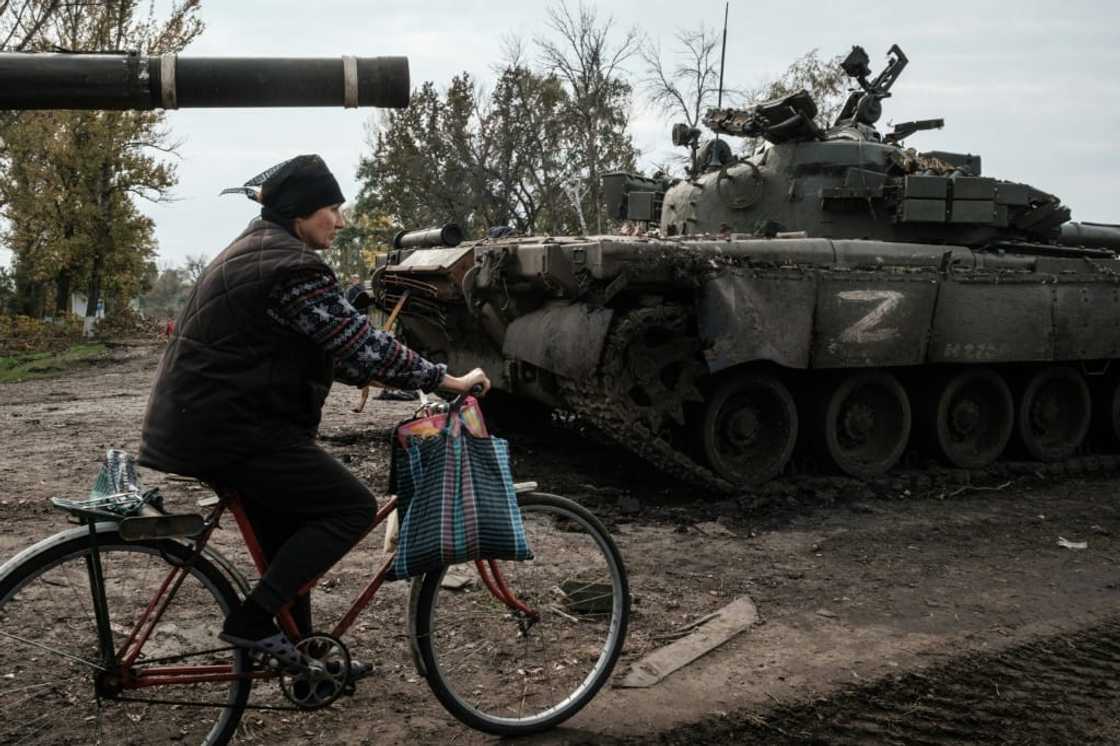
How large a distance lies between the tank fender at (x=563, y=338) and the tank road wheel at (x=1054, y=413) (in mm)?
4158

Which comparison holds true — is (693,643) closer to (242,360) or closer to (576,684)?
(576,684)

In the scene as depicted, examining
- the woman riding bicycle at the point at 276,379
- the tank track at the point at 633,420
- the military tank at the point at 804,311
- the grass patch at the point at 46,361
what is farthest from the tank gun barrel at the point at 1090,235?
the grass patch at the point at 46,361

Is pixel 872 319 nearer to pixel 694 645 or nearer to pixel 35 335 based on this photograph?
pixel 694 645

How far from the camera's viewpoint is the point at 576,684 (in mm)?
3812

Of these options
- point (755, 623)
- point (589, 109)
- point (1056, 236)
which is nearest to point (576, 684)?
point (755, 623)

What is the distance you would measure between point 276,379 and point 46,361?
17.1 metres

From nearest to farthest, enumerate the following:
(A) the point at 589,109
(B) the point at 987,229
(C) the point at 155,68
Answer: (C) the point at 155,68
(B) the point at 987,229
(A) the point at 589,109

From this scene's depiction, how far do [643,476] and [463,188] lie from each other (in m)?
26.0

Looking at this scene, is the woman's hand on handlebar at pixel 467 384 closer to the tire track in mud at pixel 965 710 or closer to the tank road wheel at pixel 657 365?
the tire track in mud at pixel 965 710

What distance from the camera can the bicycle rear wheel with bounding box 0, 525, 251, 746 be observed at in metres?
2.98

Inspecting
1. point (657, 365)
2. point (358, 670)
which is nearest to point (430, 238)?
point (657, 365)

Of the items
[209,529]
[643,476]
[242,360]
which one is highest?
[242,360]

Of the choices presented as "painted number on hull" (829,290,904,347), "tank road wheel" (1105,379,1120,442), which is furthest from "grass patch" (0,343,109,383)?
"tank road wheel" (1105,379,1120,442)

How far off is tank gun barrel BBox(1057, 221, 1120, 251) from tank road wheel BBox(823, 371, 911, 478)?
10.7 ft
